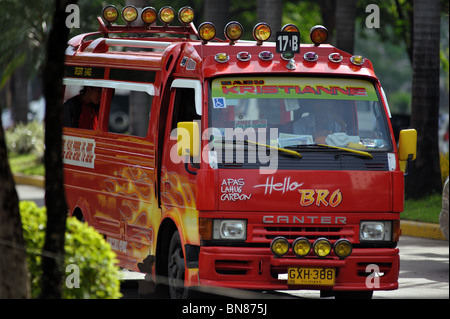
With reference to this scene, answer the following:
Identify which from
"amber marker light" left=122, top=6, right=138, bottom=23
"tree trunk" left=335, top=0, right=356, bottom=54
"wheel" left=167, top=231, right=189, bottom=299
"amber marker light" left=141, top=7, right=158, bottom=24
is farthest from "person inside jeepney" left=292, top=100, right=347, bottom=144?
"tree trunk" left=335, top=0, right=356, bottom=54

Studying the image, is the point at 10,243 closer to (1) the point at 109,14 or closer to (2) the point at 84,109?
(2) the point at 84,109

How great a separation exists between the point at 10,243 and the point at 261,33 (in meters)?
4.75

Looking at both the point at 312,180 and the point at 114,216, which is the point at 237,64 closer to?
the point at 312,180

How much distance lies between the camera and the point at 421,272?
12570 millimetres

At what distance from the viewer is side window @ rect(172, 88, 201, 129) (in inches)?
381

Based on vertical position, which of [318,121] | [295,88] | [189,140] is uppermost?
[295,88]

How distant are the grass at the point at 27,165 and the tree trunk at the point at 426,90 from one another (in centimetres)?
1255

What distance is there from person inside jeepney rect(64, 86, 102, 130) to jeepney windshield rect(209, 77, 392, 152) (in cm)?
269

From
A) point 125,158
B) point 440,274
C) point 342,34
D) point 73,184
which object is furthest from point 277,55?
point 342,34

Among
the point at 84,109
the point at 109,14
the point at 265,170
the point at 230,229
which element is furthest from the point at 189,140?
the point at 109,14

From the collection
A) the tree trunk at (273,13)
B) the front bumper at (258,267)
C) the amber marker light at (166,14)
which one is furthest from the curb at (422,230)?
the front bumper at (258,267)

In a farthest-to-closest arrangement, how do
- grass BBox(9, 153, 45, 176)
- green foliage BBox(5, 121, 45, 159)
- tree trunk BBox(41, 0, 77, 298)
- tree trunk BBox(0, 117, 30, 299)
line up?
green foliage BBox(5, 121, 45, 159) < grass BBox(9, 153, 45, 176) < tree trunk BBox(0, 117, 30, 299) < tree trunk BBox(41, 0, 77, 298)

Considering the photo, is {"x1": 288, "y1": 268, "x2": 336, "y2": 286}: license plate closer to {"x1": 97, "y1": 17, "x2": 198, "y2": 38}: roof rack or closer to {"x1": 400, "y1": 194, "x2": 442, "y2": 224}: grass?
{"x1": 97, "y1": 17, "x2": 198, "y2": 38}: roof rack

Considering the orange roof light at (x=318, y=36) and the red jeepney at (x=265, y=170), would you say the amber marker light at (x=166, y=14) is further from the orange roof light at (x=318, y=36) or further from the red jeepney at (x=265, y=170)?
the orange roof light at (x=318, y=36)
